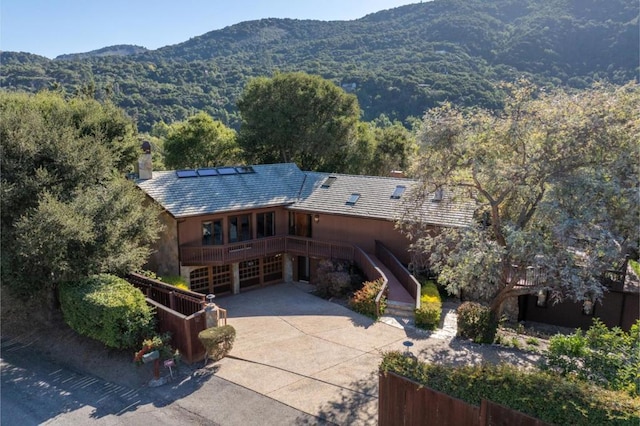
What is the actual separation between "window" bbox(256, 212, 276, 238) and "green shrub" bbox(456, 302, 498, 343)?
11375mm

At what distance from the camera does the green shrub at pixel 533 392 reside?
6559 millimetres

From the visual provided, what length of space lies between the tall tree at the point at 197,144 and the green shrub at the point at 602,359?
29761 mm

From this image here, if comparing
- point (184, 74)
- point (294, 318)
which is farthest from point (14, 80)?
point (294, 318)

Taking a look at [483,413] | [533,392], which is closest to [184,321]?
[483,413]

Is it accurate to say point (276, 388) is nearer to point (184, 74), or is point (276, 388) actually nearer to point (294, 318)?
point (294, 318)

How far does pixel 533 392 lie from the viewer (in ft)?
23.6

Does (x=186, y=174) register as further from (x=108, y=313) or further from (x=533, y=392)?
(x=533, y=392)

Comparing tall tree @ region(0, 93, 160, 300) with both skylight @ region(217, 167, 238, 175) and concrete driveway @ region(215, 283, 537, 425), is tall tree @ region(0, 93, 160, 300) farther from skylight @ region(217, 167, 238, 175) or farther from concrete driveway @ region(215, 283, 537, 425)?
skylight @ region(217, 167, 238, 175)

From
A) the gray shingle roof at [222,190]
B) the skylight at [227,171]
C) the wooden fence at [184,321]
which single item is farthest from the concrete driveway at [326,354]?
the skylight at [227,171]

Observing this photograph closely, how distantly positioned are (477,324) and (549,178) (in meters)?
5.61

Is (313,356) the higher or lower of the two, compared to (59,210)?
lower

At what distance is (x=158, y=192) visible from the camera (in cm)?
1962

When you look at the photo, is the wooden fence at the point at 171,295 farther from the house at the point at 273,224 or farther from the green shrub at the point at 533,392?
the green shrub at the point at 533,392

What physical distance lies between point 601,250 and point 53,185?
1666 cm
